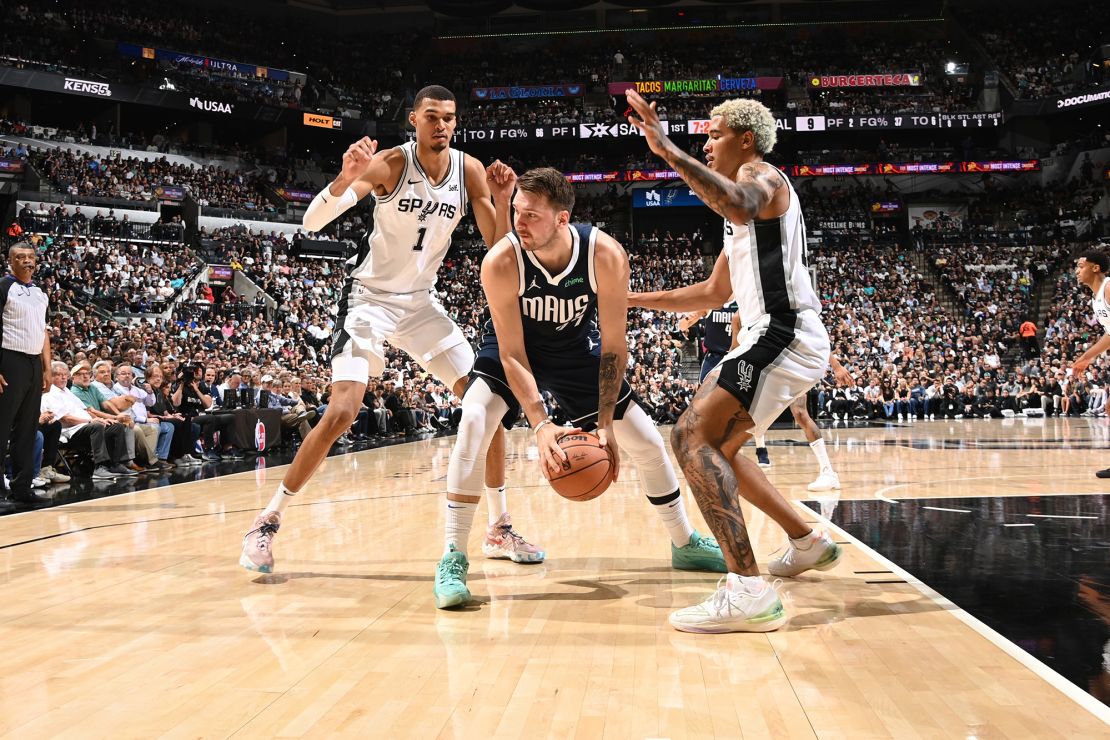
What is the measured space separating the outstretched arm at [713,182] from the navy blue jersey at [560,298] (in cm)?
67

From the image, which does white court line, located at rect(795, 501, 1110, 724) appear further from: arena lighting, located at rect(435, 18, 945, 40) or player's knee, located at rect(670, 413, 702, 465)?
arena lighting, located at rect(435, 18, 945, 40)

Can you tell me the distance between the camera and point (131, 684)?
2533mm

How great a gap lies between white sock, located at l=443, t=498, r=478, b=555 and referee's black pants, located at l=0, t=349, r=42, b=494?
4447mm

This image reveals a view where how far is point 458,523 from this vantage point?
3.75 meters

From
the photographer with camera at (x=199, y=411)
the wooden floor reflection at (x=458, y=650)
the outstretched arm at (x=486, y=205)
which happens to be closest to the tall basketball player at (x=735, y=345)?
the outstretched arm at (x=486, y=205)

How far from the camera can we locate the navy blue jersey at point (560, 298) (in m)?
3.76

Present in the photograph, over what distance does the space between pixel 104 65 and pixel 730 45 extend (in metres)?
26.7

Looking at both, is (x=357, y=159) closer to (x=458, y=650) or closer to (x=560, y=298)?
(x=560, y=298)

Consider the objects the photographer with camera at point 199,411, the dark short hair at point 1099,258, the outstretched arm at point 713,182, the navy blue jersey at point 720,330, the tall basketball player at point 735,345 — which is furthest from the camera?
the photographer with camera at point 199,411

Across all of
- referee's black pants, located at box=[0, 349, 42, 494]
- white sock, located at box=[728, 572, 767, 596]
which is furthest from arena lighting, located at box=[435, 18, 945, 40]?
white sock, located at box=[728, 572, 767, 596]

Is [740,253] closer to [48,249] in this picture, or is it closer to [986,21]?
[48,249]

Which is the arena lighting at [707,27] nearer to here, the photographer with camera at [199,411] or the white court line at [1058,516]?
the photographer with camera at [199,411]

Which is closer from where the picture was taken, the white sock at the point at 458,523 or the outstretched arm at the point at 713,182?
the outstretched arm at the point at 713,182

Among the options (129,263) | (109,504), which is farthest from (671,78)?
(109,504)
